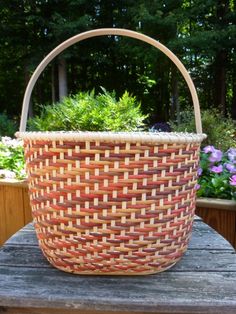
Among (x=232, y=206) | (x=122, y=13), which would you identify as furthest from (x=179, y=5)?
(x=232, y=206)

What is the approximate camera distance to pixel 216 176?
124 cm

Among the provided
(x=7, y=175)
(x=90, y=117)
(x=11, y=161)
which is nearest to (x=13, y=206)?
(x=7, y=175)

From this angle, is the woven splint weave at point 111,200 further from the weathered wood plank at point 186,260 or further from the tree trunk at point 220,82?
the tree trunk at point 220,82

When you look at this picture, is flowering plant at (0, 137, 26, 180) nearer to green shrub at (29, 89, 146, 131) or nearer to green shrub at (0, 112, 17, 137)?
green shrub at (29, 89, 146, 131)

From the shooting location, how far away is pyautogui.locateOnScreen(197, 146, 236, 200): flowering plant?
1186mm

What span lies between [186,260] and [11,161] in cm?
134

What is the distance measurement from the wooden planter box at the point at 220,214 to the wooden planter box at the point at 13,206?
2.47ft

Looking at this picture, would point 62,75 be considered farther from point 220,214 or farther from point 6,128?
point 220,214

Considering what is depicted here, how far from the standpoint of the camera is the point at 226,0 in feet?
21.7

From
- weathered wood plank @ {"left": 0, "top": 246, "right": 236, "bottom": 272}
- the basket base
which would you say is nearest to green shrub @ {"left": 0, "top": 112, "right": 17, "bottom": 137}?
weathered wood plank @ {"left": 0, "top": 246, "right": 236, "bottom": 272}

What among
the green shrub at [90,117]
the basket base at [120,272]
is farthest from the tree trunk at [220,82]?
the basket base at [120,272]

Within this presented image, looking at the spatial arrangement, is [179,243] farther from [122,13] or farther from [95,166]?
[122,13]

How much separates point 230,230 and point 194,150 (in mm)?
624

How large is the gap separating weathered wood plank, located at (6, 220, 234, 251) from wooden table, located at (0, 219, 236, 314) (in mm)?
45
